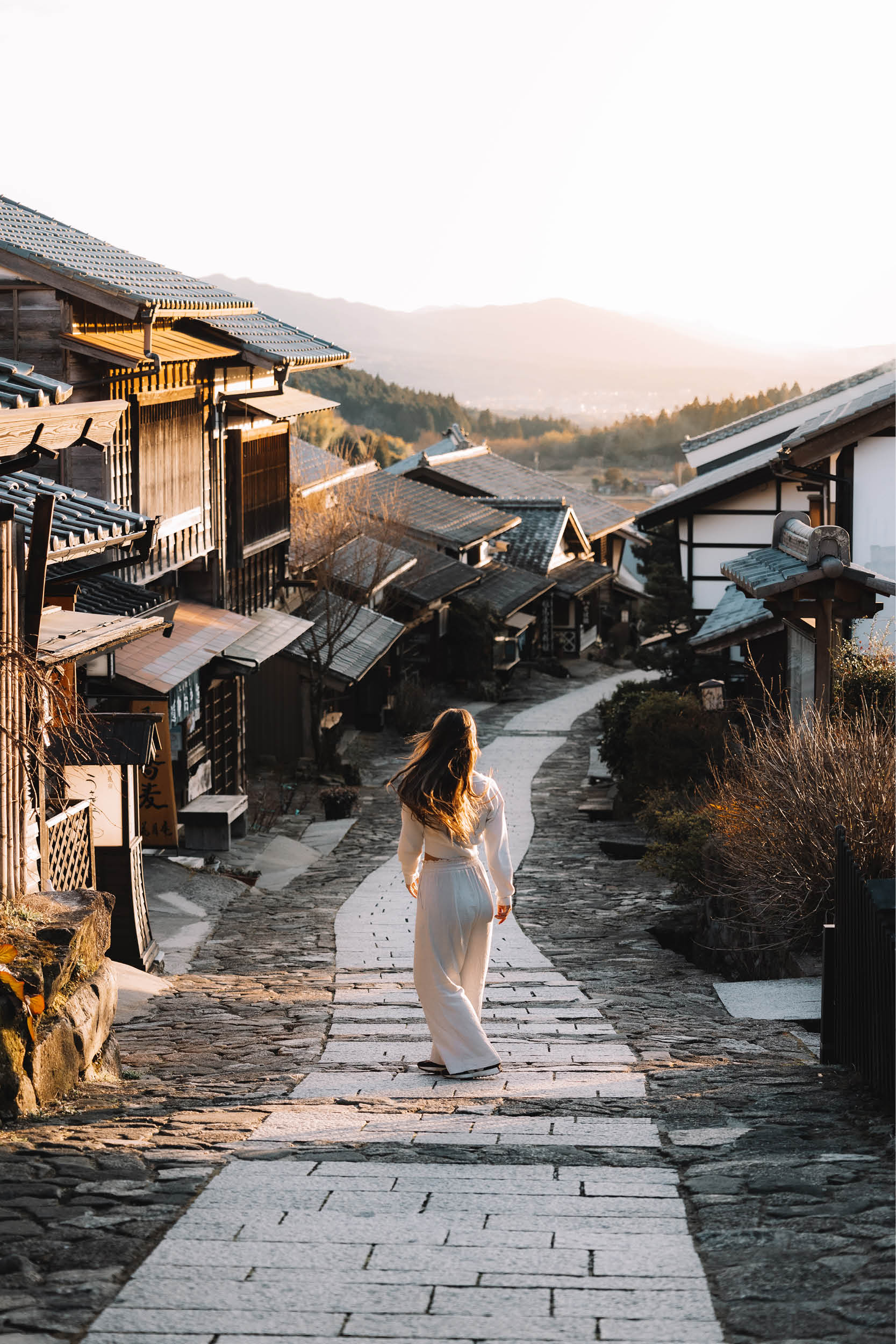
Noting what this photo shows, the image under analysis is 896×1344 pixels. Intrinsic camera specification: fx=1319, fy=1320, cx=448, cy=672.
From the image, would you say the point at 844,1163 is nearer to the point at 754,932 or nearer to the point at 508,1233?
the point at 508,1233

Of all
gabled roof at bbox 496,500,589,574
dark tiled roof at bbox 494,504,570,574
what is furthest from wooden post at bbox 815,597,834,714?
gabled roof at bbox 496,500,589,574

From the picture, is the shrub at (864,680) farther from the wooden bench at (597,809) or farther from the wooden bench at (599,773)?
the wooden bench at (599,773)

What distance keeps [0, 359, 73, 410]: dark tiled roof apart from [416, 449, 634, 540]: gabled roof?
40.2 metres

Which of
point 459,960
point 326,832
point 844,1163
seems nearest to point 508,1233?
point 844,1163

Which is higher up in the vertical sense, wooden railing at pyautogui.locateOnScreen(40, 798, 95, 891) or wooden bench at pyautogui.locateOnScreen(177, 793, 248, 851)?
wooden railing at pyautogui.locateOnScreen(40, 798, 95, 891)

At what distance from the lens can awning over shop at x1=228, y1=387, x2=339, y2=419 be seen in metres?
21.3

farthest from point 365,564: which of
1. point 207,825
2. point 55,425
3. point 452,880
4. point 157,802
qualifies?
point 452,880

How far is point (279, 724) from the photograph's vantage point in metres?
27.3

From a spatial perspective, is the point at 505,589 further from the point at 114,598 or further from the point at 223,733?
the point at 114,598

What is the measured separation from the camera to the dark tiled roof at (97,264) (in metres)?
13.4

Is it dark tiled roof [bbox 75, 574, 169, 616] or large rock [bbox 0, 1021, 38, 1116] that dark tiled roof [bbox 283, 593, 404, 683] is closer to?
dark tiled roof [bbox 75, 574, 169, 616]

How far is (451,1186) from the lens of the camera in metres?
4.98

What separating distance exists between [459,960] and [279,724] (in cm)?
2027

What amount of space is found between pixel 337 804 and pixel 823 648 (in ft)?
35.5
